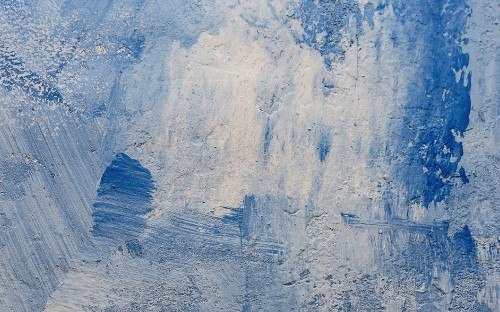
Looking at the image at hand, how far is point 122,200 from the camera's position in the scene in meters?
2.33

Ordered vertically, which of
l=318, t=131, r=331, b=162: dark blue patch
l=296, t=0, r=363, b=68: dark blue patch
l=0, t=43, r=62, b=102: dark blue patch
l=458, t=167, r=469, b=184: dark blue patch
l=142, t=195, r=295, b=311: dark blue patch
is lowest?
l=142, t=195, r=295, b=311: dark blue patch

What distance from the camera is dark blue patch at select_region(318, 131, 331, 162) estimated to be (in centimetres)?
232

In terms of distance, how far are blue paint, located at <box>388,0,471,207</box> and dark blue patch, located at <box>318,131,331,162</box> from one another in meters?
0.37

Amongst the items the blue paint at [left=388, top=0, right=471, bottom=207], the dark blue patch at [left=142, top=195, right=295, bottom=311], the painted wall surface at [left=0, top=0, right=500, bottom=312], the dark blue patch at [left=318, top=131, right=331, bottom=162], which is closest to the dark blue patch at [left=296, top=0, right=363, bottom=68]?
the painted wall surface at [left=0, top=0, right=500, bottom=312]

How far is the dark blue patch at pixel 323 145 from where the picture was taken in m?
2.32

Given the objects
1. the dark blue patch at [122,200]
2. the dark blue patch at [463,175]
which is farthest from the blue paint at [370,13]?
the dark blue patch at [122,200]

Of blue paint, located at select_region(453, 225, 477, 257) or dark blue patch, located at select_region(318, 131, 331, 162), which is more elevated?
dark blue patch, located at select_region(318, 131, 331, 162)

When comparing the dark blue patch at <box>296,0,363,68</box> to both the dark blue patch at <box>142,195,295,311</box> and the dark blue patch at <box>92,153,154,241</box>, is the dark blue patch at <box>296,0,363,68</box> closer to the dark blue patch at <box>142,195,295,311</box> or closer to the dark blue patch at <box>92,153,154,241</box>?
the dark blue patch at <box>142,195,295,311</box>

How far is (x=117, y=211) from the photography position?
2332mm

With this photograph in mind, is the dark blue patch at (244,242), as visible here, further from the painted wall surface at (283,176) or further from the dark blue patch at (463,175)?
the dark blue patch at (463,175)

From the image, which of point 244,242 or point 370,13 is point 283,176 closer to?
point 244,242

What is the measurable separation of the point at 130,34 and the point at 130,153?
740mm

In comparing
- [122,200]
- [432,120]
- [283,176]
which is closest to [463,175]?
[432,120]

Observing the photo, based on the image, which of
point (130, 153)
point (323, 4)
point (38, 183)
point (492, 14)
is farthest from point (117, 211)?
point (492, 14)
